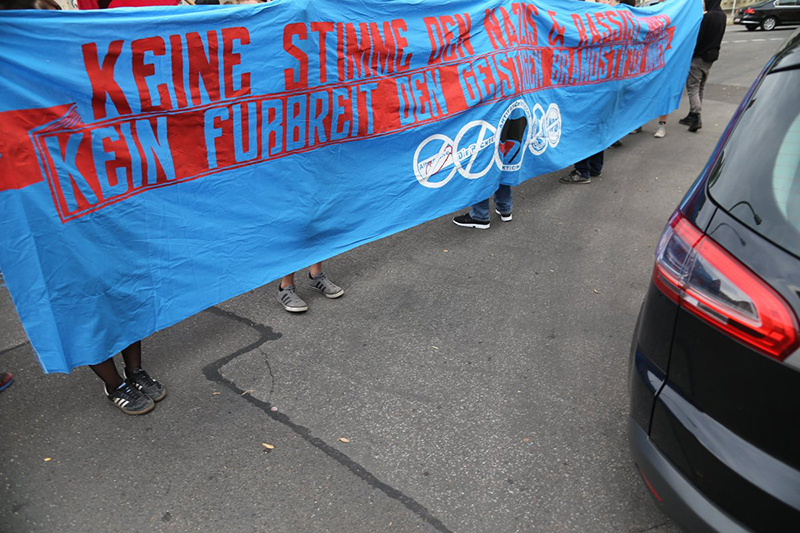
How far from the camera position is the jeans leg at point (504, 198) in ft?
17.6

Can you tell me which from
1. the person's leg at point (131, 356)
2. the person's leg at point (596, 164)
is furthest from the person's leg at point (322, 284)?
the person's leg at point (596, 164)

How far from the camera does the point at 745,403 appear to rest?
4.96 ft

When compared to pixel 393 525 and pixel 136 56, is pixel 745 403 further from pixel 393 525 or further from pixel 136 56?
pixel 136 56

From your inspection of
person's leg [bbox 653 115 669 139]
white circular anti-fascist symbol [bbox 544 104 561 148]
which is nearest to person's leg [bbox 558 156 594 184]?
white circular anti-fascist symbol [bbox 544 104 561 148]

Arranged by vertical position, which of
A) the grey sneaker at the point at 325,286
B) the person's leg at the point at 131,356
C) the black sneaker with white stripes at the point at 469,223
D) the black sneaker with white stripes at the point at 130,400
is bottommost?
the black sneaker with white stripes at the point at 469,223

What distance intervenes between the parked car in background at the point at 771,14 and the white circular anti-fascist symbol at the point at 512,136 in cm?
2532

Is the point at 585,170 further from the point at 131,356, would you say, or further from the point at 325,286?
the point at 131,356

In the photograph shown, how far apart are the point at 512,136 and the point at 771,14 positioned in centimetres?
2563

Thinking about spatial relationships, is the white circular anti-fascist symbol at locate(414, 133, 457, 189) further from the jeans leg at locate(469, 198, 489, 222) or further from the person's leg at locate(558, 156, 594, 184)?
Answer: the person's leg at locate(558, 156, 594, 184)

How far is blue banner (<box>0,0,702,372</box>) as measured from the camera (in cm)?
253

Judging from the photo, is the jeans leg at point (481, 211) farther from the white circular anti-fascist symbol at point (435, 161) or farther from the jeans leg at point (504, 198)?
the white circular anti-fascist symbol at point (435, 161)

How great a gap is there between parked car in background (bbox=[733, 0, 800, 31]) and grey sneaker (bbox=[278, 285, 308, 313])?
A: 1103 inches

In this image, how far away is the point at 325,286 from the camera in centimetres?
412

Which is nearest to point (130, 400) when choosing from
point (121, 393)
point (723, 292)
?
point (121, 393)
